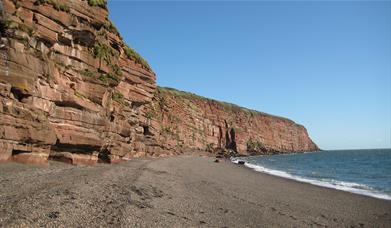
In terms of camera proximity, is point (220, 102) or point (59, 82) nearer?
point (59, 82)

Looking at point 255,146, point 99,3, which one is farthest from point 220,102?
point 99,3

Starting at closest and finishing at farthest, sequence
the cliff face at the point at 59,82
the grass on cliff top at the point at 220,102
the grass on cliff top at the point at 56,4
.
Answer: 1. the cliff face at the point at 59,82
2. the grass on cliff top at the point at 56,4
3. the grass on cliff top at the point at 220,102

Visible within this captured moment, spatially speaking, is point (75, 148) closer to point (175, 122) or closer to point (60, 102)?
point (60, 102)

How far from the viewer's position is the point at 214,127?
110062 millimetres

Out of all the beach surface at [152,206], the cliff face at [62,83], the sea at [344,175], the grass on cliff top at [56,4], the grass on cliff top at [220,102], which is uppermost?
the grass on cliff top at [220,102]

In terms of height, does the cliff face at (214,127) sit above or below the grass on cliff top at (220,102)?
below

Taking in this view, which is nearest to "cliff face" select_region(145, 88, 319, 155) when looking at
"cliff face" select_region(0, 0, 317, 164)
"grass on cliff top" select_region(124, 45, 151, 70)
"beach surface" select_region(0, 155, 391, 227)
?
"grass on cliff top" select_region(124, 45, 151, 70)

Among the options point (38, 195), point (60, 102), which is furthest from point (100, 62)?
point (38, 195)

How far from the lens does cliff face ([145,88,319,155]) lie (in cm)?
7150

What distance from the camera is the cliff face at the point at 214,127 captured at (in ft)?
235

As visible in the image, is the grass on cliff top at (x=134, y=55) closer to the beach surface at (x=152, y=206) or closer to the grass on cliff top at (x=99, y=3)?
the grass on cliff top at (x=99, y=3)

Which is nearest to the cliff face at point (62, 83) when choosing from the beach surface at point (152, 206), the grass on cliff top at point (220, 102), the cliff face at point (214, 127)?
the beach surface at point (152, 206)

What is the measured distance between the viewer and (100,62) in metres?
27.8

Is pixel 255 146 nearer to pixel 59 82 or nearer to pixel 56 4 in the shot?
pixel 59 82
